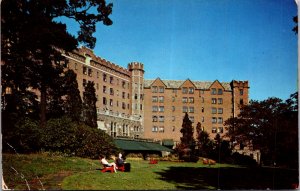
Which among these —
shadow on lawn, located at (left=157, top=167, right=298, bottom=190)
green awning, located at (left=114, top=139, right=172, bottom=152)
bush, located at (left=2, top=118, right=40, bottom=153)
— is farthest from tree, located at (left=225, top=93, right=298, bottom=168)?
bush, located at (left=2, top=118, right=40, bottom=153)

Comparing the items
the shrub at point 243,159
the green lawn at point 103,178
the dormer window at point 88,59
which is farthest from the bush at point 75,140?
the shrub at point 243,159

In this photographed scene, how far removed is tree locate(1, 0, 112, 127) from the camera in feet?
51.2

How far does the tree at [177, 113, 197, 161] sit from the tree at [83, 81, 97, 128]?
5.77 meters

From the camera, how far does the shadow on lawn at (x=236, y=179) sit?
48.8ft

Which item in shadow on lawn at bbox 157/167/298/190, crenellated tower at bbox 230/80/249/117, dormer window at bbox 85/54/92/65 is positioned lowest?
shadow on lawn at bbox 157/167/298/190

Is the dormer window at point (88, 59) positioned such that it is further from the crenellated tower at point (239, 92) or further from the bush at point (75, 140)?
the crenellated tower at point (239, 92)

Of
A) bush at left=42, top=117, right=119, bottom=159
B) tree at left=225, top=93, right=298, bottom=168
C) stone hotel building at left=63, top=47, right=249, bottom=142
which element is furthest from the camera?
stone hotel building at left=63, top=47, right=249, bottom=142

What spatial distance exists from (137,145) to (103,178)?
43.2 ft

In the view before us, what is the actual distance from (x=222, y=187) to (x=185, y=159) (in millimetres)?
12148

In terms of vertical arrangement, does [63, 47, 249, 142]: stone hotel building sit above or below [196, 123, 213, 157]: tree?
above

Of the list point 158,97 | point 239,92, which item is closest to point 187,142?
point 158,97

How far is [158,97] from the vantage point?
97.1 feet

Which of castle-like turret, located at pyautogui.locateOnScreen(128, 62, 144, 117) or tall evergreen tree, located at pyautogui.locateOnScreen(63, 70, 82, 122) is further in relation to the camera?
tall evergreen tree, located at pyautogui.locateOnScreen(63, 70, 82, 122)

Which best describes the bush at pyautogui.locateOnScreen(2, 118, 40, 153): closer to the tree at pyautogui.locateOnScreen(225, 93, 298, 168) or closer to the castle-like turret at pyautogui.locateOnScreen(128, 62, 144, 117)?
the castle-like turret at pyautogui.locateOnScreen(128, 62, 144, 117)
